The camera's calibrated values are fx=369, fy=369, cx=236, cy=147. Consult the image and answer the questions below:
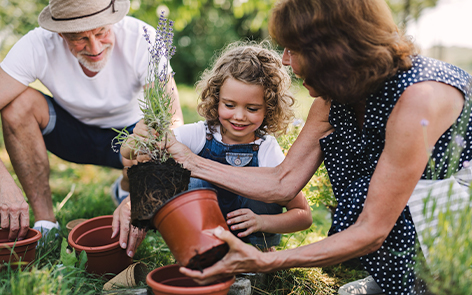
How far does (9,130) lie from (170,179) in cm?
168

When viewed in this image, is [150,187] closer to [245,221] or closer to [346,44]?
[245,221]

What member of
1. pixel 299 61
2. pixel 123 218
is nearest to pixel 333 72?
pixel 299 61

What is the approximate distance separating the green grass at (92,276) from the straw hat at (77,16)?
4.70ft

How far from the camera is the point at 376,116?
1.78m

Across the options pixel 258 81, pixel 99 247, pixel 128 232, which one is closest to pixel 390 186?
pixel 258 81

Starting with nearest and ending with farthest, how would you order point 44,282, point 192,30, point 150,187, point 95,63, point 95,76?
1. point 44,282
2. point 150,187
3. point 95,63
4. point 95,76
5. point 192,30

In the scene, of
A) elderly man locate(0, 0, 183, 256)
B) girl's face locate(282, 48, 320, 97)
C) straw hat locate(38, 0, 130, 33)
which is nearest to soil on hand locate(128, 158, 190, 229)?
girl's face locate(282, 48, 320, 97)

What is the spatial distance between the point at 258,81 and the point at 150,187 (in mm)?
1031

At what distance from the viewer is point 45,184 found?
284 cm

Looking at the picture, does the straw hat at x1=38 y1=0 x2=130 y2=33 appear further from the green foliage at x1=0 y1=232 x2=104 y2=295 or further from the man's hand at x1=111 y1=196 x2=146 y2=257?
the green foliage at x1=0 y1=232 x2=104 y2=295

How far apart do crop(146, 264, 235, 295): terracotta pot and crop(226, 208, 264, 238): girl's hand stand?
16.0 inches

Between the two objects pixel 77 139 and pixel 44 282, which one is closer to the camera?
pixel 44 282

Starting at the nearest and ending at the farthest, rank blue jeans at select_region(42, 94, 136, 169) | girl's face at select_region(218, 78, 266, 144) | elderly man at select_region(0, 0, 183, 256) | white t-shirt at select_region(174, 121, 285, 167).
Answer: girl's face at select_region(218, 78, 266, 144) < white t-shirt at select_region(174, 121, 285, 167) < elderly man at select_region(0, 0, 183, 256) < blue jeans at select_region(42, 94, 136, 169)

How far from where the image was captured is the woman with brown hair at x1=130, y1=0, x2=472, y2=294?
157 centimetres
